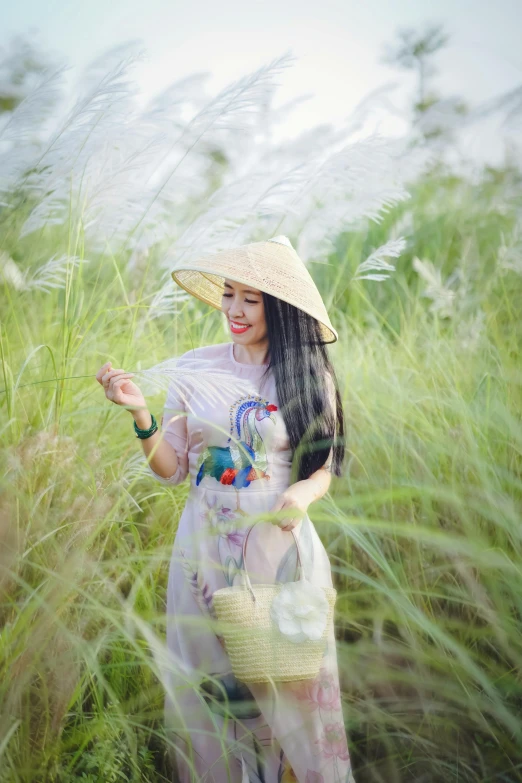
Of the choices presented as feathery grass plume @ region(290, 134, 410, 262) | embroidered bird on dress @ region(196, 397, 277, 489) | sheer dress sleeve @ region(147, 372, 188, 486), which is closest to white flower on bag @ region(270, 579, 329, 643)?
embroidered bird on dress @ region(196, 397, 277, 489)

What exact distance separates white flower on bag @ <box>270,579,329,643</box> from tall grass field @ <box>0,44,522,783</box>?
12 centimetres

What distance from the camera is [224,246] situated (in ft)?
6.40

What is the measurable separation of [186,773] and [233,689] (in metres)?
0.19

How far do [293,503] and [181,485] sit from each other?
2.09ft

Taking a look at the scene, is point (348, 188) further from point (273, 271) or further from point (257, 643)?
point (257, 643)

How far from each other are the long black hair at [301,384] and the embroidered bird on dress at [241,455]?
0.06m

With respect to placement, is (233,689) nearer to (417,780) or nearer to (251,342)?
(417,780)

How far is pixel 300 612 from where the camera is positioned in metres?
1.31

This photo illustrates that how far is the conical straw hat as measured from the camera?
147 centimetres

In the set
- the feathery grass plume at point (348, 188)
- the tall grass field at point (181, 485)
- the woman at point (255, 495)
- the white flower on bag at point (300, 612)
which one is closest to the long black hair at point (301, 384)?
the woman at point (255, 495)

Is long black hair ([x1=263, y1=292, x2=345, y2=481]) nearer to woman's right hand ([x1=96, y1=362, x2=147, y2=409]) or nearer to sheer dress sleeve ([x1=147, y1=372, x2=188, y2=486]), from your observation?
sheer dress sleeve ([x1=147, y1=372, x2=188, y2=486])

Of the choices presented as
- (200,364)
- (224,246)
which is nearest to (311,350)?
(200,364)

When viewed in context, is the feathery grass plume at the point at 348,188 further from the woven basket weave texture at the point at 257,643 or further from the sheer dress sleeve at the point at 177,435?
the woven basket weave texture at the point at 257,643

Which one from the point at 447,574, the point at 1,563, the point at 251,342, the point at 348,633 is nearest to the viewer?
the point at 1,563
